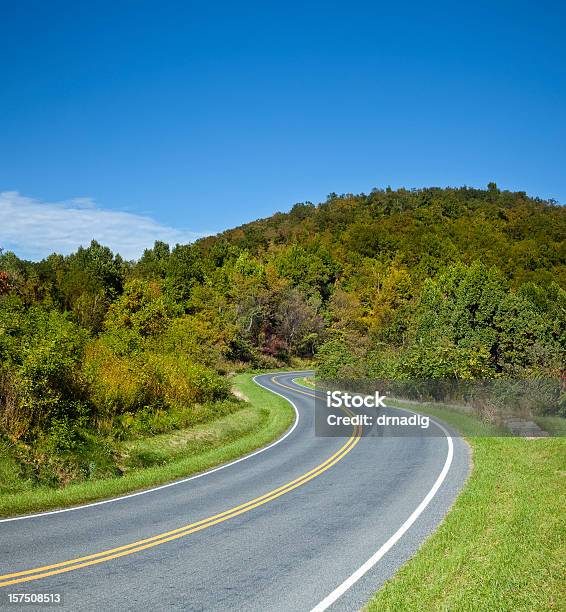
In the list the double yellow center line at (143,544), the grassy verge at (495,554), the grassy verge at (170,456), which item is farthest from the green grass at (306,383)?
the grassy verge at (495,554)

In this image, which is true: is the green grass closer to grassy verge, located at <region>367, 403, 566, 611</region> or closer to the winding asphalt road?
the winding asphalt road

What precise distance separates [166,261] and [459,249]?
5442 centimetres

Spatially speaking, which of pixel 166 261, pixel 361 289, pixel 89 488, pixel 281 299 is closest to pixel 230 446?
pixel 89 488

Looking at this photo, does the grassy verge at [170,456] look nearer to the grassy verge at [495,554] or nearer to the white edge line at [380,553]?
the white edge line at [380,553]

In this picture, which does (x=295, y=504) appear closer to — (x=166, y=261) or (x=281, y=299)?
(x=281, y=299)

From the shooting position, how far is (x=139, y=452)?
18.6 metres

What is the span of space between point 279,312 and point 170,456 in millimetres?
63134

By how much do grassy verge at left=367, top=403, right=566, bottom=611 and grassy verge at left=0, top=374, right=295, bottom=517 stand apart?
881cm

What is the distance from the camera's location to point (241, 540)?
30.4 feet

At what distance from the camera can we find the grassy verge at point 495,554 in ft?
21.3

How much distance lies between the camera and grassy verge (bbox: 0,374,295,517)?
41.5ft

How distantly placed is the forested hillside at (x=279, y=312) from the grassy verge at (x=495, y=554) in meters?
11.2

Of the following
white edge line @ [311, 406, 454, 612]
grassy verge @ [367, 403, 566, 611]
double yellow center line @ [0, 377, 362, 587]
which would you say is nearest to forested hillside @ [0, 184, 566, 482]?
double yellow center line @ [0, 377, 362, 587]

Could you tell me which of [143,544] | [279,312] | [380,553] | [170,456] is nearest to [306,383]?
[279,312]
